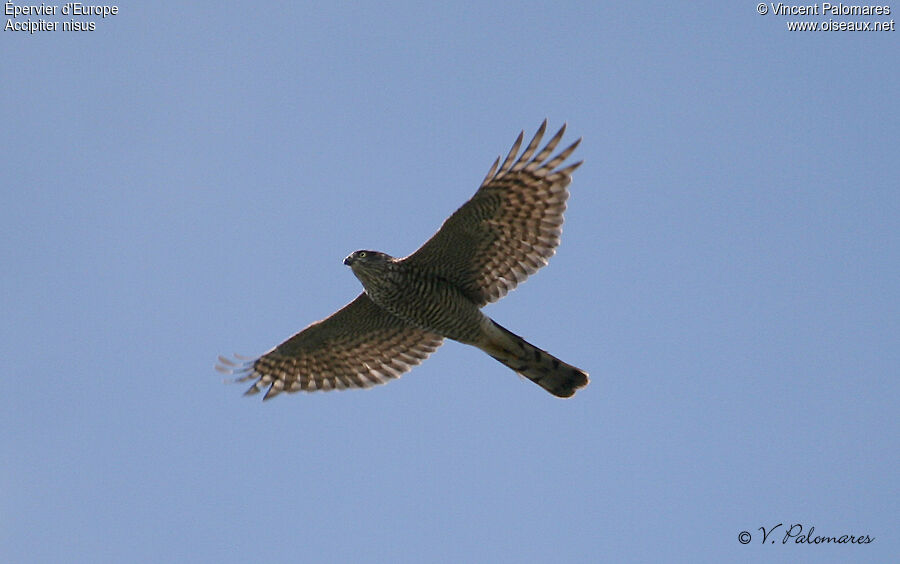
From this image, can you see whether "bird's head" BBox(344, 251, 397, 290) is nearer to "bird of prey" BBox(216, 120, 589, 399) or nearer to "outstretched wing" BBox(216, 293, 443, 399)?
"bird of prey" BBox(216, 120, 589, 399)

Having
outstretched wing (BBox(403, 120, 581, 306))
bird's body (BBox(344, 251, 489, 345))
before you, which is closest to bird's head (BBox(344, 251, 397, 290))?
bird's body (BBox(344, 251, 489, 345))

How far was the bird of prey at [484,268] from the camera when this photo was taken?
14.2m

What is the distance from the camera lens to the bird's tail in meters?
14.8

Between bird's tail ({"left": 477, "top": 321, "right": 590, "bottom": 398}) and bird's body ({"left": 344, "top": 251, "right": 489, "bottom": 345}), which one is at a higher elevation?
bird's body ({"left": 344, "top": 251, "right": 489, "bottom": 345})

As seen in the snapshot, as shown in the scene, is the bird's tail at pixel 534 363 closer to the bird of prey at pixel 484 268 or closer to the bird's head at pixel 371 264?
the bird of prey at pixel 484 268

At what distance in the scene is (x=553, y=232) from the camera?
1446cm

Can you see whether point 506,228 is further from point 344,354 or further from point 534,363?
point 344,354

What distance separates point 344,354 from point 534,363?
9.38 feet

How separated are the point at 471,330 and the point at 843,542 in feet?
16.8

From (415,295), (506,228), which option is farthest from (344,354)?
(506,228)

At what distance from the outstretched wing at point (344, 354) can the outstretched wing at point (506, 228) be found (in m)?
1.43

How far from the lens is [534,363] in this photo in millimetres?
15000

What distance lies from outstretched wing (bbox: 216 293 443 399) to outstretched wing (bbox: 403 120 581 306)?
56.1 inches

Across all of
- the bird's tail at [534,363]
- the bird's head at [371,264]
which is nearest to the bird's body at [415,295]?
the bird's head at [371,264]
